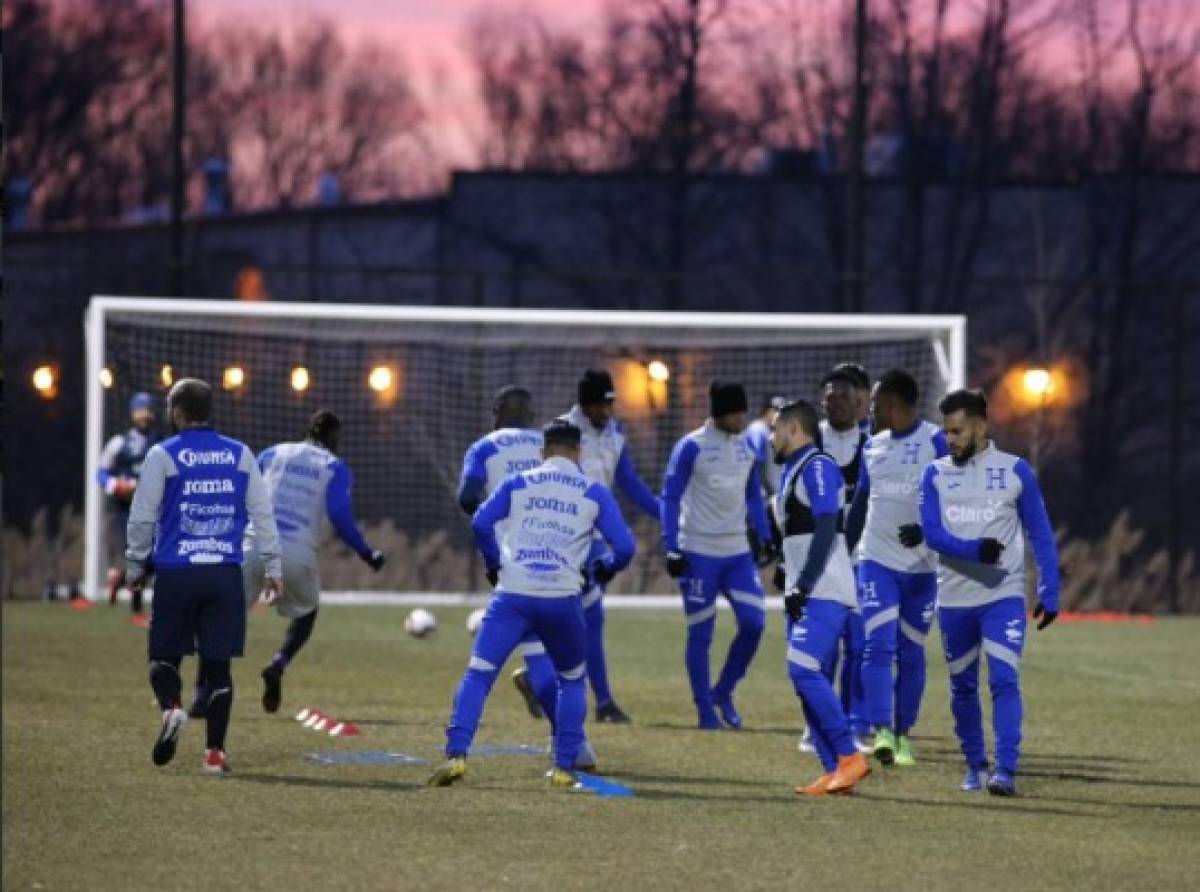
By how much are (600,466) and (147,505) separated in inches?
165

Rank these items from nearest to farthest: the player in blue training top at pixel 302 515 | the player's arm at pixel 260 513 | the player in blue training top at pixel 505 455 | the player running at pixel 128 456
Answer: the player's arm at pixel 260 513 → the player in blue training top at pixel 505 455 → the player in blue training top at pixel 302 515 → the player running at pixel 128 456

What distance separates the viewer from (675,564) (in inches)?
612

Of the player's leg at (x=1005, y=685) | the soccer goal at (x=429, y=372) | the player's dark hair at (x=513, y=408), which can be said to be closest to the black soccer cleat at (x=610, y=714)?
the player's dark hair at (x=513, y=408)

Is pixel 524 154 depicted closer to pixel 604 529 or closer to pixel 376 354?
pixel 376 354

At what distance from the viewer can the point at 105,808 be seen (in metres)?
11.7

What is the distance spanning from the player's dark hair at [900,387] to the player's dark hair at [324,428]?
14.0 ft

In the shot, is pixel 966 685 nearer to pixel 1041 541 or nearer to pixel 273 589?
pixel 1041 541

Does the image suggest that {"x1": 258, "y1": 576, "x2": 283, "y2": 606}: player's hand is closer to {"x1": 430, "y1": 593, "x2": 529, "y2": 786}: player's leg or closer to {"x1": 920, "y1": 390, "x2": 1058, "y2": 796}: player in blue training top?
{"x1": 430, "y1": 593, "x2": 529, "y2": 786}: player's leg

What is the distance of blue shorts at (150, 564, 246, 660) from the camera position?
13.3 metres

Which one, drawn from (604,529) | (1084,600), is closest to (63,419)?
(1084,600)

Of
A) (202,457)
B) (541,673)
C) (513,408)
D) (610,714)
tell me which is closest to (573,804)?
(541,673)

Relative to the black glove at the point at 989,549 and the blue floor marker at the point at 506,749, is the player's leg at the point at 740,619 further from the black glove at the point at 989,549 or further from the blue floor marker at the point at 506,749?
the black glove at the point at 989,549

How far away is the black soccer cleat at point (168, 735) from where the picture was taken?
13.0 m

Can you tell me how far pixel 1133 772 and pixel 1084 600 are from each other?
17539 mm
